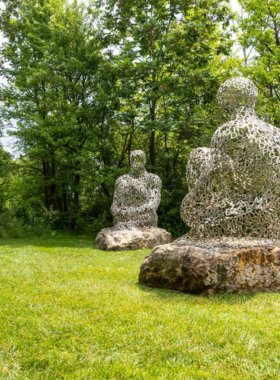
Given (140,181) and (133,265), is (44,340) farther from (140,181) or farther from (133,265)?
(140,181)

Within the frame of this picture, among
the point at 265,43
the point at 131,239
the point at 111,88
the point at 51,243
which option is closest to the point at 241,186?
the point at 131,239

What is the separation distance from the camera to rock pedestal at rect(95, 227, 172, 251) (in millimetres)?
8180

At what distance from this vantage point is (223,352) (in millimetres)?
2516

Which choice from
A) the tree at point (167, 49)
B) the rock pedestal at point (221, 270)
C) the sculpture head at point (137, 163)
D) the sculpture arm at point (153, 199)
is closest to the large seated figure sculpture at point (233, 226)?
the rock pedestal at point (221, 270)

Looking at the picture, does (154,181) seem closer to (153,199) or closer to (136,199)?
(153,199)

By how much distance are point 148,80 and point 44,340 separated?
35.6 feet

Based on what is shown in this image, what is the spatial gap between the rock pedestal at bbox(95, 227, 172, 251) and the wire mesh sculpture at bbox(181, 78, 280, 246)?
3.55m

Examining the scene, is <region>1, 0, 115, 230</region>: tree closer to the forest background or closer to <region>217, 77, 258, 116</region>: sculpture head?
the forest background

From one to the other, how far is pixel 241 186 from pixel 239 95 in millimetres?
1508

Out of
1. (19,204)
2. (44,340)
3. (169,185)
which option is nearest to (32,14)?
(19,204)

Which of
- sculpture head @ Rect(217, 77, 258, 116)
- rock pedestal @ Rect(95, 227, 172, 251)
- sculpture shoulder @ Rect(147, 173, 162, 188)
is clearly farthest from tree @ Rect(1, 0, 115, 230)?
sculpture head @ Rect(217, 77, 258, 116)

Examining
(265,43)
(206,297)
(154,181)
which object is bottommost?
(206,297)

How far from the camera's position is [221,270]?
4.07m

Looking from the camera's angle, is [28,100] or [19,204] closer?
[28,100]
